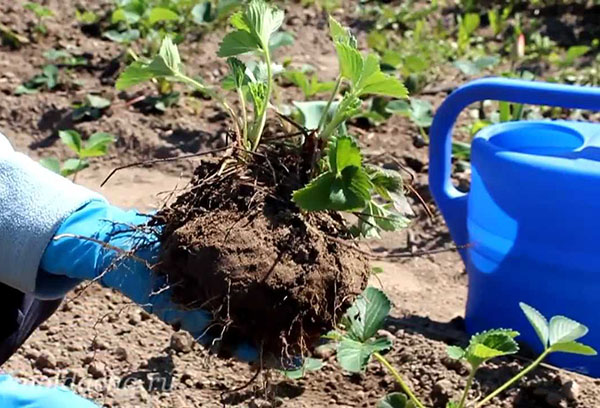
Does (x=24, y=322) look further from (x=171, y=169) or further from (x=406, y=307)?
(x=171, y=169)

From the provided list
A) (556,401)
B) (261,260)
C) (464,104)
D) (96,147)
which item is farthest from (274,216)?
(96,147)

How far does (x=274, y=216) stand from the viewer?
130cm

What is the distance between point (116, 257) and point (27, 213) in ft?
0.50

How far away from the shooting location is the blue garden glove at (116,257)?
138cm

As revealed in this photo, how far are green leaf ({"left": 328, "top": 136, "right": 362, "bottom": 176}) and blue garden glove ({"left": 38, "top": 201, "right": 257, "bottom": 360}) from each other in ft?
0.84

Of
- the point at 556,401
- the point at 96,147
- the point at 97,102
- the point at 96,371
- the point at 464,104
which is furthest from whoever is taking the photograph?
the point at 97,102

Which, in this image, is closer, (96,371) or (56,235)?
(56,235)

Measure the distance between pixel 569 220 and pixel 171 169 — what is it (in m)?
1.19

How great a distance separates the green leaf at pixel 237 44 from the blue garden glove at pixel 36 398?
0.52 m

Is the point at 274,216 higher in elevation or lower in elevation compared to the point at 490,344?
higher

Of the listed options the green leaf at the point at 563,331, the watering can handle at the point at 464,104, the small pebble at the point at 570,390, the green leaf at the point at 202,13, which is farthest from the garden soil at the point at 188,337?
the green leaf at the point at 202,13

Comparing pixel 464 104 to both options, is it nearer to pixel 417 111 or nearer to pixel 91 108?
pixel 417 111

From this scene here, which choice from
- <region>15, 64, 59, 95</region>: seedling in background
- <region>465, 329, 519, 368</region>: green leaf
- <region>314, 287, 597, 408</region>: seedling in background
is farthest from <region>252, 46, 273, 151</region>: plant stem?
<region>15, 64, 59, 95</region>: seedling in background

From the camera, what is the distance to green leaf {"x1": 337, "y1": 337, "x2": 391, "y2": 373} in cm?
144
